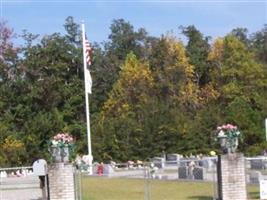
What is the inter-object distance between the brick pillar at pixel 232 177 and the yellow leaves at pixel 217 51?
58002 millimetres

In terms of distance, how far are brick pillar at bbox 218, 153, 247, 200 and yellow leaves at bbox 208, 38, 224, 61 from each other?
58.0m

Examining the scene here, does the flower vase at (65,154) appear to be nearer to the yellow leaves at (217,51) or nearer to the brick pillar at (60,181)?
the brick pillar at (60,181)

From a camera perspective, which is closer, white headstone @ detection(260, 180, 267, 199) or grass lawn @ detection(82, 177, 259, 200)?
white headstone @ detection(260, 180, 267, 199)

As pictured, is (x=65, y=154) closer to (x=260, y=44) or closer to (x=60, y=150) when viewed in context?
(x=60, y=150)

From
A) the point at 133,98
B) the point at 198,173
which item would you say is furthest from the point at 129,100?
the point at 198,173

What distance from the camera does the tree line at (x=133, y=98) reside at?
6109 cm

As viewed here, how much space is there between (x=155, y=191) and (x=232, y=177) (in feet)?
23.2

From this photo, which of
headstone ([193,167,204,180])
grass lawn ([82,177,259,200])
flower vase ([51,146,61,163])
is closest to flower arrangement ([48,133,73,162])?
flower vase ([51,146,61,163])

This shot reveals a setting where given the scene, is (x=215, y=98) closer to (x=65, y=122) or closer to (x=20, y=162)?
(x=65, y=122)

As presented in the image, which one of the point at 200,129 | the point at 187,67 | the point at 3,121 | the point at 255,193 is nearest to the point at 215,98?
the point at 187,67

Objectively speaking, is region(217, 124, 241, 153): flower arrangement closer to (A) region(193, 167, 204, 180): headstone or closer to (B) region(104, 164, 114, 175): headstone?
(A) region(193, 167, 204, 180): headstone

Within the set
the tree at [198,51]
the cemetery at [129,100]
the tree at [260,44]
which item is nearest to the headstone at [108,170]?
the cemetery at [129,100]

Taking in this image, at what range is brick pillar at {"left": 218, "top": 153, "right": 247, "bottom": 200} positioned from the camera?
21719mm

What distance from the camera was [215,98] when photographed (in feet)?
248
